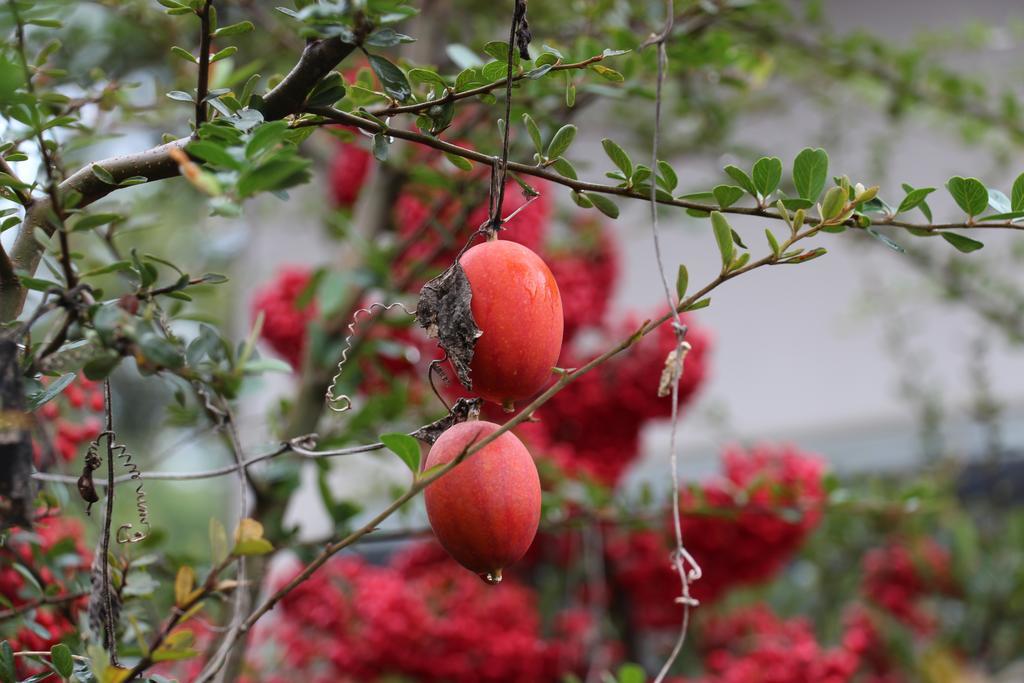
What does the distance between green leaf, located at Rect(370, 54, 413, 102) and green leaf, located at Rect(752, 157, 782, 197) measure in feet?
0.58

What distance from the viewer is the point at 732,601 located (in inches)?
74.8

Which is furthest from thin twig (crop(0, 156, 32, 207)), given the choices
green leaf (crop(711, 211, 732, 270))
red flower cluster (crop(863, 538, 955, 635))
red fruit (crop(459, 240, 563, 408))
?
red flower cluster (crop(863, 538, 955, 635))

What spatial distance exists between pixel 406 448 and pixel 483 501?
0.05 metres

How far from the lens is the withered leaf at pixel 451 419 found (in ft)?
1.57

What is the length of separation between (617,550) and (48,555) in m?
0.91

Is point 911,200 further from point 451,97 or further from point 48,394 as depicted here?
point 48,394

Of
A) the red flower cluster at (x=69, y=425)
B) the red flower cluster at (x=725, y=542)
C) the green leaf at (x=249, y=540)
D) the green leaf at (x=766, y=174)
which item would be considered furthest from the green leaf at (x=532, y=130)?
the red flower cluster at (x=725, y=542)

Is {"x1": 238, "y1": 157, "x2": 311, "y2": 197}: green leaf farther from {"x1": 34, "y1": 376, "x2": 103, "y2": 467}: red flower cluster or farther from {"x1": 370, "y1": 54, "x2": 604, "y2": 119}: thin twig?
{"x1": 34, "y1": 376, "x2": 103, "y2": 467}: red flower cluster

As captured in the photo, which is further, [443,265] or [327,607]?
[327,607]

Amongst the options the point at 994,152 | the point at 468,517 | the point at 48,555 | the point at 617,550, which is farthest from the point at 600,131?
the point at 468,517

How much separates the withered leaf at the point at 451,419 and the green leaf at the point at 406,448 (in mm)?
17

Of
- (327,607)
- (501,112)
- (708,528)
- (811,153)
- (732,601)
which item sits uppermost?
(811,153)

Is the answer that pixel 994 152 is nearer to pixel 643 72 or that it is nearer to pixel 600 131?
pixel 600 131

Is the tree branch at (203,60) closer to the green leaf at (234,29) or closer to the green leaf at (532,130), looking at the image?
the green leaf at (234,29)
